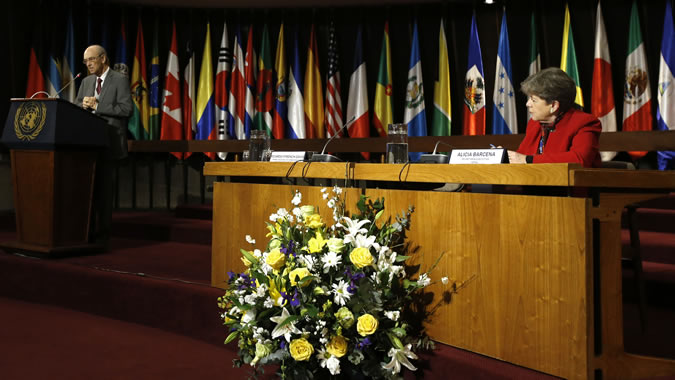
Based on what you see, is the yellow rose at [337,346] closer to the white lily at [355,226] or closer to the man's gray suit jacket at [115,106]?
the white lily at [355,226]

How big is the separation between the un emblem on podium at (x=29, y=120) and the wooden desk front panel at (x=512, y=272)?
2.32m

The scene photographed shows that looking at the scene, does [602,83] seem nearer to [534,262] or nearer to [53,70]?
[534,262]

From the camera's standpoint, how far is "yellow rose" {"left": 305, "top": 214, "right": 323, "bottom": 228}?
188 cm

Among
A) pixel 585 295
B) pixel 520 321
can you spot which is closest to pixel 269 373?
pixel 520 321

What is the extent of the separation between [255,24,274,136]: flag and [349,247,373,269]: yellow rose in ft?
13.9

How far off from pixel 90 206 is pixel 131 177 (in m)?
2.63

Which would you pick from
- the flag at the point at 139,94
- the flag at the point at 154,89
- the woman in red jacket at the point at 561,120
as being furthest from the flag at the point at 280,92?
the woman in red jacket at the point at 561,120

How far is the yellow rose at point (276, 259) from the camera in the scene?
1752 millimetres

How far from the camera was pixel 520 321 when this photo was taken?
5.15ft

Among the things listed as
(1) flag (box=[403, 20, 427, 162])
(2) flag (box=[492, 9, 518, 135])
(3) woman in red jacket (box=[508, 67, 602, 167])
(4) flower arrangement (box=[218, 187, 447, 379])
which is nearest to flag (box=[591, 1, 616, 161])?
(2) flag (box=[492, 9, 518, 135])

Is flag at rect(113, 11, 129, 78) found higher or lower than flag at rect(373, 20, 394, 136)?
higher

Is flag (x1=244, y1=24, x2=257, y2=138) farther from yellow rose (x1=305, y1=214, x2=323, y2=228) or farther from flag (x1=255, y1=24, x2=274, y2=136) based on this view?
yellow rose (x1=305, y1=214, x2=323, y2=228)

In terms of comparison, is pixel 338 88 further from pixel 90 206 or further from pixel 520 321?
pixel 520 321

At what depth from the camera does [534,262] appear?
60.5 inches
